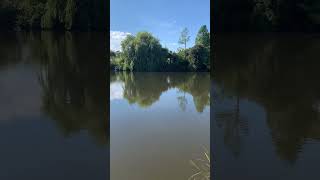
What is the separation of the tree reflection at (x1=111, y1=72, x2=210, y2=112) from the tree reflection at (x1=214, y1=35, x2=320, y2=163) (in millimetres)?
1293

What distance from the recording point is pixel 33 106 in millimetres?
2598

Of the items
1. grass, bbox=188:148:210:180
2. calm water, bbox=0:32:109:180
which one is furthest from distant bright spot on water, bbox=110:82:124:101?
calm water, bbox=0:32:109:180

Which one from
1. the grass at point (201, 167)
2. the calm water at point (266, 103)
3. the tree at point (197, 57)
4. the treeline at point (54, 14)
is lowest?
the grass at point (201, 167)

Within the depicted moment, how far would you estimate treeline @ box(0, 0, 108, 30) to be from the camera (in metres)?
2.68

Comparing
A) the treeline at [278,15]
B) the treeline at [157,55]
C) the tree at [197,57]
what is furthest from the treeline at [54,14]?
the tree at [197,57]

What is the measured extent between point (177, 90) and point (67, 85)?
7.78 feet

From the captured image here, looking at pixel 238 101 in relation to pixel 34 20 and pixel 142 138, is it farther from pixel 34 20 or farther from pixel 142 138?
pixel 34 20

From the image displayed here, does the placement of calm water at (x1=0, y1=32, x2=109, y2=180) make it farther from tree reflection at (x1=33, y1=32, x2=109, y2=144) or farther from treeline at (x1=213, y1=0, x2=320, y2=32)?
treeline at (x1=213, y1=0, x2=320, y2=32)

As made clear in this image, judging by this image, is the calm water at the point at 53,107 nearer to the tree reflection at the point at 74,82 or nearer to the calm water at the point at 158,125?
the tree reflection at the point at 74,82

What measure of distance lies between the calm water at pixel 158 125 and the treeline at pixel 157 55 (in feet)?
0.42

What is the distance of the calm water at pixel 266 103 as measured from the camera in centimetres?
297

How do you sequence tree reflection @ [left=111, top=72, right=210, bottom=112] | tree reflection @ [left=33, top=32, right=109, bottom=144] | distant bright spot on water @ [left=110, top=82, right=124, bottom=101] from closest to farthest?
1. tree reflection @ [left=33, top=32, right=109, bottom=144]
2. distant bright spot on water @ [left=110, top=82, right=124, bottom=101]
3. tree reflection @ [left=111, top=72, right=210, bottom=112]

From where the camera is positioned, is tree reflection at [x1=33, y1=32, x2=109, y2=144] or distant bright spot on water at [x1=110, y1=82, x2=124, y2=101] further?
distant bright spot on water at [x1=110, y1=82, x2=124, y2=101]

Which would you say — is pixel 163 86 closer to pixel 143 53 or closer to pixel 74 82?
pixel 143 53
